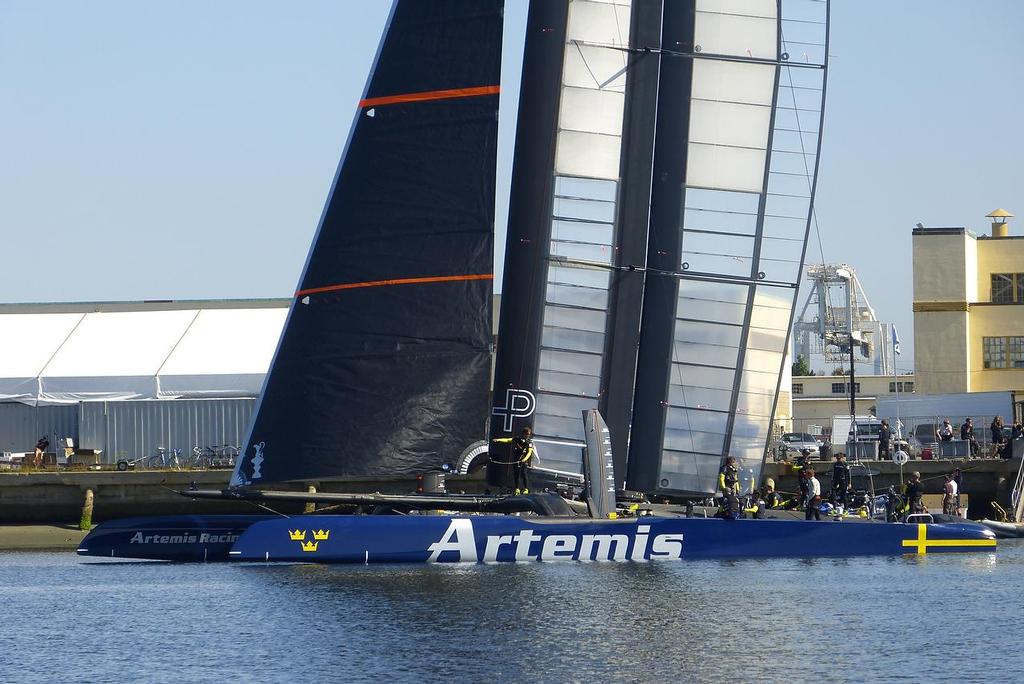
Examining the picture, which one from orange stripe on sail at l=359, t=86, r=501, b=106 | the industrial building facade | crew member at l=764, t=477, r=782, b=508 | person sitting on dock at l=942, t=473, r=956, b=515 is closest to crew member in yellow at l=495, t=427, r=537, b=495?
crew member at l=764, t=477, r=782, b=508

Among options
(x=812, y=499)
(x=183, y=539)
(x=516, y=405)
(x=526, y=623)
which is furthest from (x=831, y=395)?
(x=526, y=623)

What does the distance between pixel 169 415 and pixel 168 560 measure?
18.7 metres

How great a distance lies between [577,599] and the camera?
18.8 m

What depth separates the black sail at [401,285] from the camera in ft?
72.5

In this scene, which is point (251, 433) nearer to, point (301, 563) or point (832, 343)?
point (301, 563)

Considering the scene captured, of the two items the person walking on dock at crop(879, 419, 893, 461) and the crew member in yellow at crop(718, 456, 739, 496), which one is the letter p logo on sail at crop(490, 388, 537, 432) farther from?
the person walking on dock at crop(879, 419, 893, 461)

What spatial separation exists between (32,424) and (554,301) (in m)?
23.4

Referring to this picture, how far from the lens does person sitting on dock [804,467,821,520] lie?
23.6 meters

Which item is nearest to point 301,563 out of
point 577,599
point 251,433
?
point 251,433

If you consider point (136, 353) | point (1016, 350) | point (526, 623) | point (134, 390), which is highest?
point (1016, 350)

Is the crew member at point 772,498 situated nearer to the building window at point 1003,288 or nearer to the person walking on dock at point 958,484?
the person walking on dock at point 958,484

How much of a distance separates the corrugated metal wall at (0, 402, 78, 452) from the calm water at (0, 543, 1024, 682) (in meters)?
18.9

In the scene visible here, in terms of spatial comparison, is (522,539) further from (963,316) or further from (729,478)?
(963,316)

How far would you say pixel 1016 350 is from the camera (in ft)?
162
